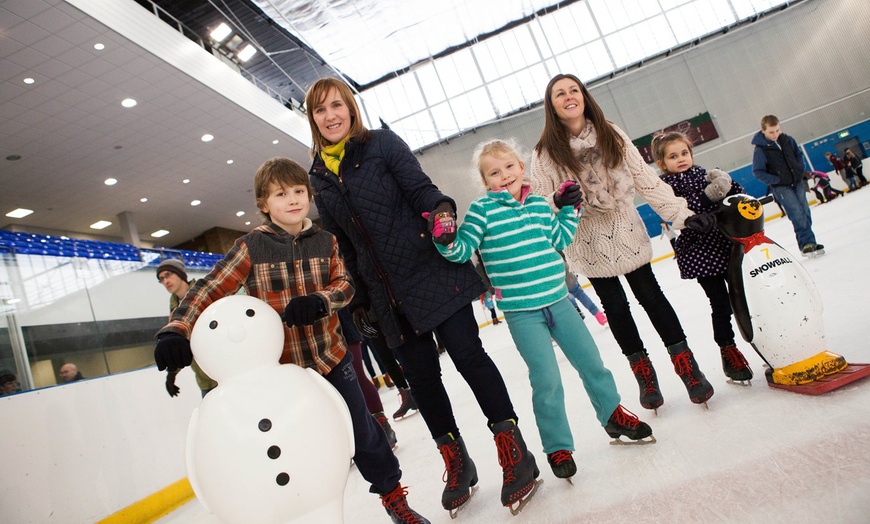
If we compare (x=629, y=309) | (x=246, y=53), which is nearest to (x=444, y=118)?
(x=246, y=53)

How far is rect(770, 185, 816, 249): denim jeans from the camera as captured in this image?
164 inches

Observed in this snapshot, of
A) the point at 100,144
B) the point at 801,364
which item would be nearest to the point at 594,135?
the point at 801,364

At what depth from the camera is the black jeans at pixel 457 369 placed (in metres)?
1.60

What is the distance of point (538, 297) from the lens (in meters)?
1.62

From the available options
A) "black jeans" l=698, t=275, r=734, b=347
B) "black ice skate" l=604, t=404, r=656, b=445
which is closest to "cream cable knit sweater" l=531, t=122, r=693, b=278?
"black jeans" l=698, t=275, r=734, b=347

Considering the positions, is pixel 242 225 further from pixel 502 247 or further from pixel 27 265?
pixel 502 247

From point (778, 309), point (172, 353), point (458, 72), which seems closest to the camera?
point (172, 353)

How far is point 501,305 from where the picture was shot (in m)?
1.69

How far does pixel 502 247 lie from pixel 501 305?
0.59 ft

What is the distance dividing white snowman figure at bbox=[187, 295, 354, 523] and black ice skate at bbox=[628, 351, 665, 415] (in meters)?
1.15

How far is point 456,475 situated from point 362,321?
22.1 inches

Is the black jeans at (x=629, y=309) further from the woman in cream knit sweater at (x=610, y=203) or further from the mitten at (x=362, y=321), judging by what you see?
the mitten at (x=362, y=321)

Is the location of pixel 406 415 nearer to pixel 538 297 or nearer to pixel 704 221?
pixel 538 297

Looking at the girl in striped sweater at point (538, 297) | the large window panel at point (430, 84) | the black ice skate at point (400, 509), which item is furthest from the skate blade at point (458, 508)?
the large window panel at point (430, 84)
